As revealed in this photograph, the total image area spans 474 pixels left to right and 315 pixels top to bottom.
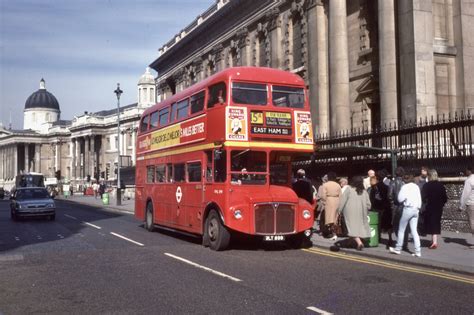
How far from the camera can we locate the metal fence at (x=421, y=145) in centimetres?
1550

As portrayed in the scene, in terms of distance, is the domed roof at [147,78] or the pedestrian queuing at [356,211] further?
the domed roof at [147,78]

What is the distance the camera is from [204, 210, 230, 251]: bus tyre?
12.8m

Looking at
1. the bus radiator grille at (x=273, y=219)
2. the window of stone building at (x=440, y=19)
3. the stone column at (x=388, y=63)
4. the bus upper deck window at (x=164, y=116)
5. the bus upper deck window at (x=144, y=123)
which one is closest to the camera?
the bus radiator grille at (x=273, y=219)

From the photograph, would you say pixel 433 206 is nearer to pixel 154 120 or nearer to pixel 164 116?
pixel 164 116

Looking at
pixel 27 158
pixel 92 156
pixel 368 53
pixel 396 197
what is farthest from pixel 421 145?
pixel 27 158

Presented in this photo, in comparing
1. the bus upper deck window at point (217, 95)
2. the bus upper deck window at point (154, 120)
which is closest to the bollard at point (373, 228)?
the bus upper deck window at point (217, 95)

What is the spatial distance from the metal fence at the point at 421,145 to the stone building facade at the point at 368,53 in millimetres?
2214

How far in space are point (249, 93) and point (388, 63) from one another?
1064cm

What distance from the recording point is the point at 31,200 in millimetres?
25469

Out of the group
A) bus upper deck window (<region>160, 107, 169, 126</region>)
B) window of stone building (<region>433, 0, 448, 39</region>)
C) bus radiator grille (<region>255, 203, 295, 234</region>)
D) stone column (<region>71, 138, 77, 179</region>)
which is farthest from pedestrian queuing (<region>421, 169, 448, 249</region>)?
stone column (<region>71, 138, 77, 179</region>)

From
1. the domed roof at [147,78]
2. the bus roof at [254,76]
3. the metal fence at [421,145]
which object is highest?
the domed roof at [147,78]

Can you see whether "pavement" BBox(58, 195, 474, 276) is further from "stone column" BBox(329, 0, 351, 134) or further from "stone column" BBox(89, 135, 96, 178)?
"stone column" BBox(89, 135, 96, 178)

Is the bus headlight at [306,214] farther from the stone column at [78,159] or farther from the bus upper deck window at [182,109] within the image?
the stone column at [78,159]

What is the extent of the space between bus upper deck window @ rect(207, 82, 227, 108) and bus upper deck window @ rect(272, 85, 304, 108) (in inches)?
52.5
